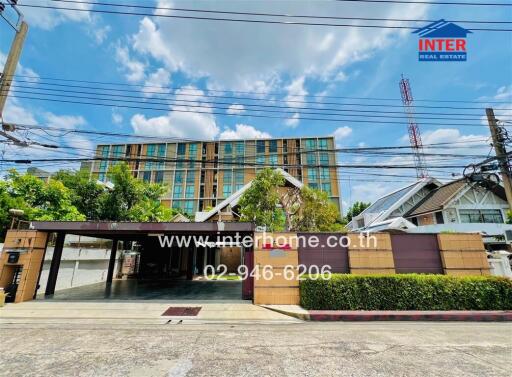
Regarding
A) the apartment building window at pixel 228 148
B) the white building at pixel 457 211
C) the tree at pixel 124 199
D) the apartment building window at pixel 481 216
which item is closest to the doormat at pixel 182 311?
the white building at pixel 457 211

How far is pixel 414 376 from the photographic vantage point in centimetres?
381

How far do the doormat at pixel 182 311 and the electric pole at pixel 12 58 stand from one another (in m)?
9.09

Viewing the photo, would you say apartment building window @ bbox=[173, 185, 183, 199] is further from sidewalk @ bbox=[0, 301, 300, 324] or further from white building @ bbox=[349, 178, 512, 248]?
sidewalk @ bbox=[0, 301, 300, 324]

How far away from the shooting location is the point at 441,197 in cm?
2073

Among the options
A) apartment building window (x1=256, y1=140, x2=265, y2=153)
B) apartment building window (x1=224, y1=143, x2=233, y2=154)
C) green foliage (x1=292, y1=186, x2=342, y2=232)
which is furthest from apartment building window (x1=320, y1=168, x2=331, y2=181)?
green foliage (x1=292, y1=186, x2=342, y2=232)

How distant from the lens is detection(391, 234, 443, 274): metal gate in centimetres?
950

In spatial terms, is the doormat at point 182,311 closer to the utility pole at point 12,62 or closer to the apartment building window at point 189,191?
the utility pole at point 12,62

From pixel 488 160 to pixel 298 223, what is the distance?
10091 mm

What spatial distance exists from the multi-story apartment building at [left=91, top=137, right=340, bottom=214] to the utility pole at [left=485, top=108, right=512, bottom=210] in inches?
1430

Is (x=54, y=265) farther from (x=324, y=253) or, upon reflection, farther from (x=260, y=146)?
(x=260, y=146)

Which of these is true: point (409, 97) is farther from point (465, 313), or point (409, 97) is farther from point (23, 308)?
point (23, 308)

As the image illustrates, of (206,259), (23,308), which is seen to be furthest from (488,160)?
(206,259)

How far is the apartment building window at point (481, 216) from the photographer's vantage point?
19672 mm

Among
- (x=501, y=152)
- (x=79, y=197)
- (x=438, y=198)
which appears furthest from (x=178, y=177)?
(x=501, y=152)
